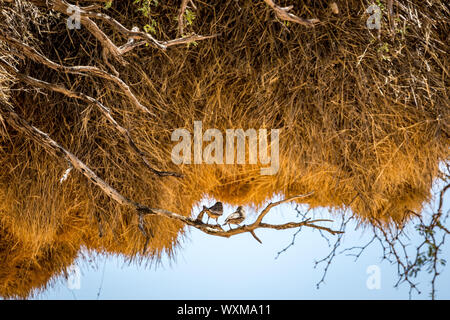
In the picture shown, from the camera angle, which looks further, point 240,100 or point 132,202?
point 240,100

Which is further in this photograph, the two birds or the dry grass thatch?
the dry grass thatch

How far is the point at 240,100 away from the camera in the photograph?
1362 mm

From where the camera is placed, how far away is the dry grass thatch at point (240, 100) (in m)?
1.26

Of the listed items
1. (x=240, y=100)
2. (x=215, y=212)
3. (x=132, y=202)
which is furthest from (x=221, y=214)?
(x=240, y=100)

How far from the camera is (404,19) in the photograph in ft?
3.95

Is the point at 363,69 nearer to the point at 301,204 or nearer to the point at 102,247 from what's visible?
the point at 301,204

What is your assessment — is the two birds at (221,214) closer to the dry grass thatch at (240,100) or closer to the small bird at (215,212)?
the small bird at (215,212)

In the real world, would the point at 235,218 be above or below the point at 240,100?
below

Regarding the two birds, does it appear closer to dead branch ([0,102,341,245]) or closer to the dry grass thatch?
dead branch ([0,102,341,245])

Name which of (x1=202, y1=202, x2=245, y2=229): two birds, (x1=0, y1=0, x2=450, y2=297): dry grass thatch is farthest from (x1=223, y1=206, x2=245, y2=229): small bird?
(x1=0, y1=0, x2=450, y2=297): dry grass thatch

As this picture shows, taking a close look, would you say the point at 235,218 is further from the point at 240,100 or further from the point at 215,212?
the point at 240,100

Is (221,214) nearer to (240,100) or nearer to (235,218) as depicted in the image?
(235,218)

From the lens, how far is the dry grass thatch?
1.26 metres

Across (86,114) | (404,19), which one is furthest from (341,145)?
(86,114)
